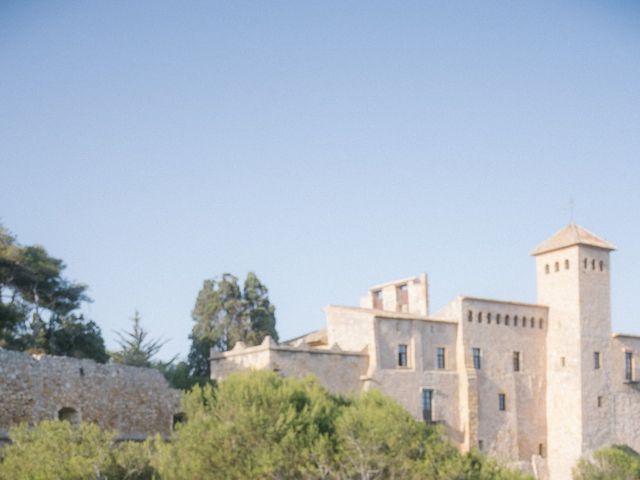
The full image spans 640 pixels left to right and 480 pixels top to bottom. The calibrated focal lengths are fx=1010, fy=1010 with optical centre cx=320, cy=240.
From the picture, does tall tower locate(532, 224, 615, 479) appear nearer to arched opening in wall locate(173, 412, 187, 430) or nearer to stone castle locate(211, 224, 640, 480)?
stone castle locate(211, 224, 640, 480)

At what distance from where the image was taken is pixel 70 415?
97.4 feet

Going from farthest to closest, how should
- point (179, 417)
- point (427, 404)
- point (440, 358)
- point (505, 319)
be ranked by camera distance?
1. point (505, 319)
2. point (440, 358)
3. point (427, 404)
4. point (179, 417)

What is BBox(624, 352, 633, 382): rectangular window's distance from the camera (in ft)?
142

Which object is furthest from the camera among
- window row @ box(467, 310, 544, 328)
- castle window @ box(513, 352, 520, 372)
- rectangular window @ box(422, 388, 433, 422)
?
castle window @ box(513, 352, 520, 372)

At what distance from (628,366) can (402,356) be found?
40.1ft

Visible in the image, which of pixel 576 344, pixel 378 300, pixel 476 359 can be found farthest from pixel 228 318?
pixel 576 344

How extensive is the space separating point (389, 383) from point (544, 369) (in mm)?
8865

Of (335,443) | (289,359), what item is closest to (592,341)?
(289,359)

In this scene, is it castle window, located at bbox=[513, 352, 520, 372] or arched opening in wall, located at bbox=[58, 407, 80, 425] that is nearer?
arched opening in wall, located at bbox=[58, 407, 80, 425]

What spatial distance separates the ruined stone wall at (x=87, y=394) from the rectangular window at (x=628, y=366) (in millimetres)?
20396

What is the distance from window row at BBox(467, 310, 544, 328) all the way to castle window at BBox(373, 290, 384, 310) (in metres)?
3.96

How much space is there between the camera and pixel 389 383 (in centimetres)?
3628

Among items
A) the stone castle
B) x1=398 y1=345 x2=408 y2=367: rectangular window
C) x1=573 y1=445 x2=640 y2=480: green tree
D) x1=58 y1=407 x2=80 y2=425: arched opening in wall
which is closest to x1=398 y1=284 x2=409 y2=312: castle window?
the stone castle

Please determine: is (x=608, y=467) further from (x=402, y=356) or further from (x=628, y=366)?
(x=402, y=356)
